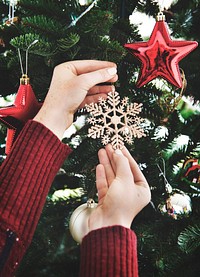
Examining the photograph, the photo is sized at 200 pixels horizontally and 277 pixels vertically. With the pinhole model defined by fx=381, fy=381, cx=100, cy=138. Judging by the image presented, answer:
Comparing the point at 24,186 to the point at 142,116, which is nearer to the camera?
the point at 24,186

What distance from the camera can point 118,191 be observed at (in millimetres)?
616

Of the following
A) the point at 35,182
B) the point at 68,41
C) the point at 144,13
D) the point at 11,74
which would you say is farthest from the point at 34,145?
the point at 144,13

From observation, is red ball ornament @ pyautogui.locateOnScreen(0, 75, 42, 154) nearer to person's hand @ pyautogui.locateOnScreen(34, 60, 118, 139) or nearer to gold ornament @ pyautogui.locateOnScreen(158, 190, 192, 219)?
person's hand @ pyautogui.locateOnScreen(34, 60, 118, 139)

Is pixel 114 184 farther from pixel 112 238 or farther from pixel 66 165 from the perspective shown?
pixel 66 165

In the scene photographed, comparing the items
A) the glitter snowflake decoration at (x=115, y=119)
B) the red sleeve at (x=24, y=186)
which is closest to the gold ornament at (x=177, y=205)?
the glitter snowflake decoration at (x=115, y=119)

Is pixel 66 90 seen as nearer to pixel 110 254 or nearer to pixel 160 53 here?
pixel 160 53

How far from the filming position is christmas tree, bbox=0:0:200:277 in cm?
73

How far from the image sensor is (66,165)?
0.93 m

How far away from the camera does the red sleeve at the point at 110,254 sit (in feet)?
1.85

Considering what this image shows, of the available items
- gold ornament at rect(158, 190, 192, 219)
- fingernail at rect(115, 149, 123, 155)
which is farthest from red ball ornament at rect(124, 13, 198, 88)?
gold ornament at rect(158, 190, 192, 219)

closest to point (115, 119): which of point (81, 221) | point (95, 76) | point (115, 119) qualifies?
point (115, 119)

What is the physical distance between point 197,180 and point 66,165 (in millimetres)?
312

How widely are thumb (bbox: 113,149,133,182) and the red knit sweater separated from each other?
0.09 m

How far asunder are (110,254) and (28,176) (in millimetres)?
186
